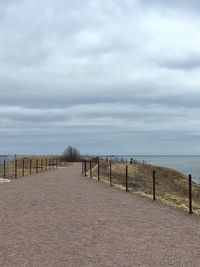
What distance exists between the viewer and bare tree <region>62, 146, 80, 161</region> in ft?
297

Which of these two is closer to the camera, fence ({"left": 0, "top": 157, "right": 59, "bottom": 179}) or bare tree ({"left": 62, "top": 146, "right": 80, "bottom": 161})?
fence ({"left": 0, "top": 157, "right": 59, "bottom": 179})

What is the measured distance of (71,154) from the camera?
9175cm

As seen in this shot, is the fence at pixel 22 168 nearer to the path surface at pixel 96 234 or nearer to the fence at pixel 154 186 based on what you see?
the fence at pixel 154 186

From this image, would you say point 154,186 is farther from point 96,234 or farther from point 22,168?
point 22,168

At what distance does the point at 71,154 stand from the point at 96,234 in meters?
81.4

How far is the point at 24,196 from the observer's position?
1953 cm

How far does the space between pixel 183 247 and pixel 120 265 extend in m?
1.91

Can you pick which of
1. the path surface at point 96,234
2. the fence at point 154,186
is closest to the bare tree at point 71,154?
the fence at point 154,186

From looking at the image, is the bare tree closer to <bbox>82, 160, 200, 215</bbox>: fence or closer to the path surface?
<bbox>82, 160, 200, 215</bbox>: fence

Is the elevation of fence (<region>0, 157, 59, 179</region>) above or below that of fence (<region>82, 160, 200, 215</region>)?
above

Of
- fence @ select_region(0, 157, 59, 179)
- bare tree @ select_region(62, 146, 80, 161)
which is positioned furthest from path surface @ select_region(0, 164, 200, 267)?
bare tree @ select_region(62, 146, 80, 161)

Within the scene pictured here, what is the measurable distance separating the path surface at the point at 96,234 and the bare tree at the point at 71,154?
73.1 m

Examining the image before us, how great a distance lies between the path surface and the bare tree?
73.1 m

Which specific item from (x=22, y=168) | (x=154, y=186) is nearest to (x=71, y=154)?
(x=22, y=168)
